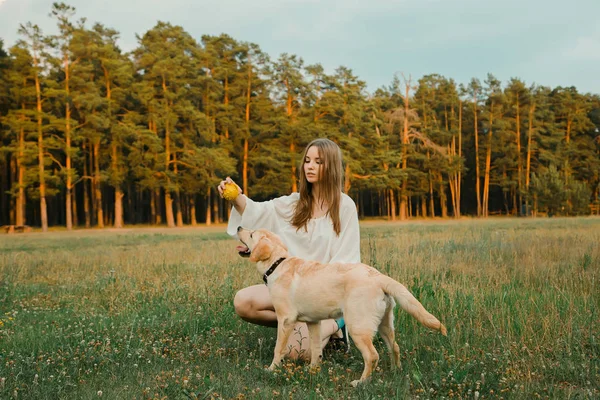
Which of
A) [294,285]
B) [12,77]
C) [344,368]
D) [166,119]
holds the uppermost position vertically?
[12,77]

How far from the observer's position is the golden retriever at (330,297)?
387cm

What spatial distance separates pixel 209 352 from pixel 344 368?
4.42ft

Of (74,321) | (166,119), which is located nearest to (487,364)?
(74,321)

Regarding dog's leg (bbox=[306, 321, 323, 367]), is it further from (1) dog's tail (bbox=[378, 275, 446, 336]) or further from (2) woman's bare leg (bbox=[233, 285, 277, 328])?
(1) dog's tail (bbox=[378, 275, 446, 336])

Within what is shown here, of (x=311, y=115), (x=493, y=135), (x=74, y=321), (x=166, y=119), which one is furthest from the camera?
(x=493, y=135)

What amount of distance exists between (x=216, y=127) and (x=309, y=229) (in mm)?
39442

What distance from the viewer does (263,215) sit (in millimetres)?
5086

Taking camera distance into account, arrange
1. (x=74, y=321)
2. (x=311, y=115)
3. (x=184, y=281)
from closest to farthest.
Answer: (x=74, y=321)
(x=184, y=281)
(x=311, y=115)

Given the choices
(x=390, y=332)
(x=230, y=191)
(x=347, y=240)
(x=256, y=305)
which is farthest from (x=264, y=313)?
(x=390, y=332)

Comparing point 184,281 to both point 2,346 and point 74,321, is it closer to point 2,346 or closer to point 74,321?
point 74,321

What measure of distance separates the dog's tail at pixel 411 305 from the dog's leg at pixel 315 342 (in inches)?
32.9

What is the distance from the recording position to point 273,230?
5121 mm

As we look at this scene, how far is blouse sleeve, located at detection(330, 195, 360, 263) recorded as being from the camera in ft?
15.5

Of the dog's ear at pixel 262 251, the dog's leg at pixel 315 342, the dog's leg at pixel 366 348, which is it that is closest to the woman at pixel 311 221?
the dog's leg at pixel 315 342
